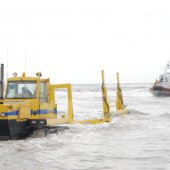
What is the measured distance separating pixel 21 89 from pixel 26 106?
135 cm

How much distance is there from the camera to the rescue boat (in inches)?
1847

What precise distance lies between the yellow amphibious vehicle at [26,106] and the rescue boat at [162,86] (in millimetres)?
34602

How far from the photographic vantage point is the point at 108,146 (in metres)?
10.9

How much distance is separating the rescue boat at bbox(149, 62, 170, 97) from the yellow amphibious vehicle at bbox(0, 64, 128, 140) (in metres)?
34.6

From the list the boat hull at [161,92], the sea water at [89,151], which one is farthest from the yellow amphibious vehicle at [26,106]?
the boat hull at [161,92]

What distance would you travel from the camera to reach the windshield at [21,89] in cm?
1196

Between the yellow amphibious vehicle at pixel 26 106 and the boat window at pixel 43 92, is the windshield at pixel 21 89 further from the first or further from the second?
the boat window at pixel 43 92

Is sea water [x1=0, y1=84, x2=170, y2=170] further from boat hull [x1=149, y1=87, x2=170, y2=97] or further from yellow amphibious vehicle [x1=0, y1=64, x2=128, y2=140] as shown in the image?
boat hull [x1=149, y1=87, x2=170, y2=97]

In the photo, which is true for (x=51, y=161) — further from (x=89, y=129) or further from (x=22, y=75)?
(x=89, y=129)

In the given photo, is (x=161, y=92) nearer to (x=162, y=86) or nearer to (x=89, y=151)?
(x=162, y=86)

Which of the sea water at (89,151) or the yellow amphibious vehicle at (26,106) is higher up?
the yellow amphibious vehicle at (26,106)

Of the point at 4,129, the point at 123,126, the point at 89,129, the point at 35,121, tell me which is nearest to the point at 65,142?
the point at 35,121

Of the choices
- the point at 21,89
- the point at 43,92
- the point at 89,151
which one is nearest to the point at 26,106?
the point at 21,89

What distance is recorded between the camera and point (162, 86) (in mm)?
48062
